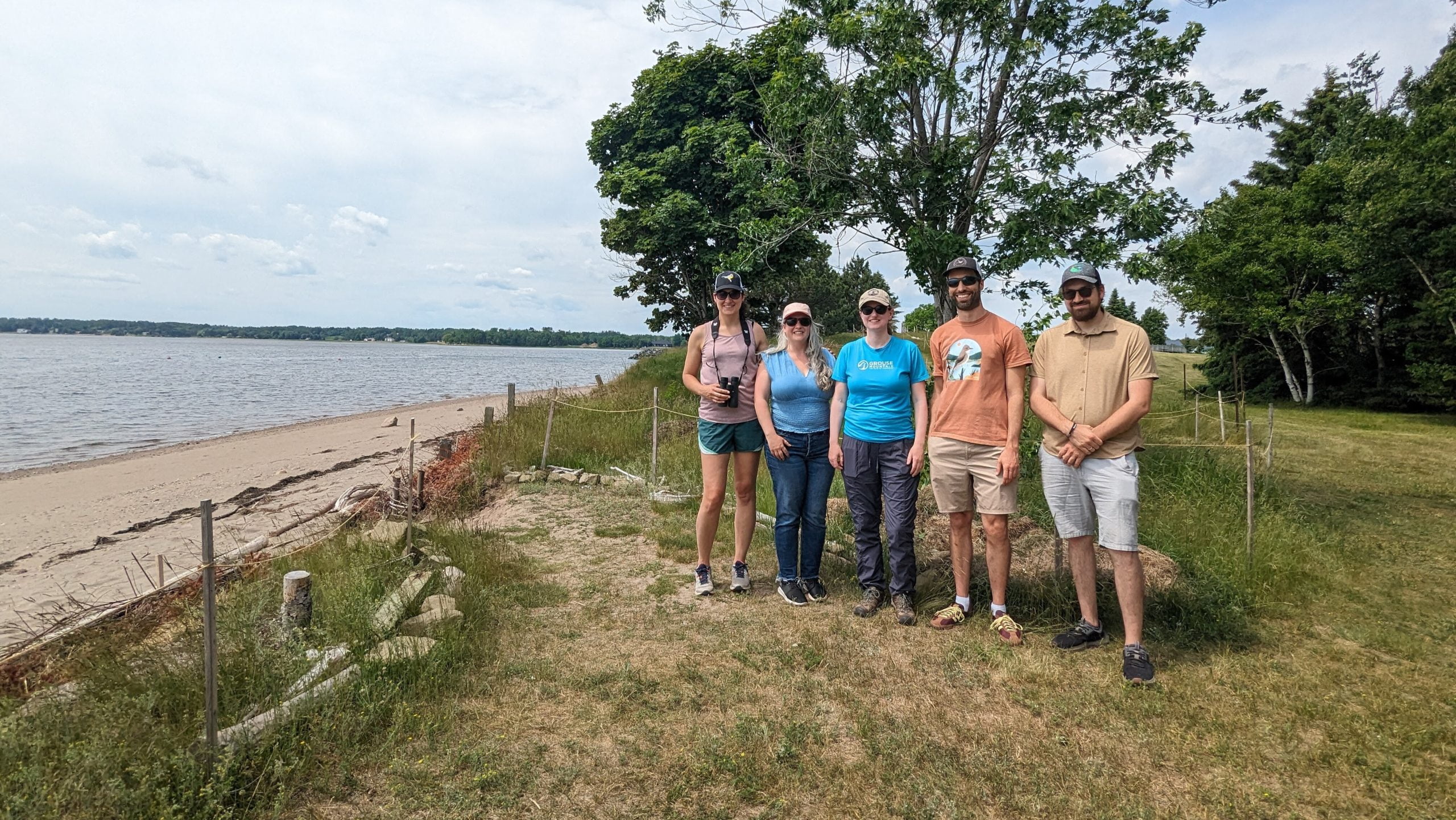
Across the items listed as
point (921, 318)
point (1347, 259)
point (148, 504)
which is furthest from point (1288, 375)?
point (148, 504)

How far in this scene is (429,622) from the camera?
3789 millimetres

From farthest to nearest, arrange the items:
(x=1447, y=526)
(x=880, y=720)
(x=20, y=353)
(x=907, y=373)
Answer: (x=20, y=353) → (x=1447, y=526) → (x=907, y=373) → (x=880, y=720)

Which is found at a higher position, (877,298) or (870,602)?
(877,298)

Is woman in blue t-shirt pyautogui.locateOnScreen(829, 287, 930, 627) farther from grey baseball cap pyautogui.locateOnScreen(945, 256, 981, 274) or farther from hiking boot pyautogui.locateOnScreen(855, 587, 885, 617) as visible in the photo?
grey baseball cap pyautogui.locateOnScreen(945, 256, 981, 274)

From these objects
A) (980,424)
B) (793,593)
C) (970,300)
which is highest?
(970,300)

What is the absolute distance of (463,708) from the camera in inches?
122

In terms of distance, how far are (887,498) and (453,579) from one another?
2992 millimetres

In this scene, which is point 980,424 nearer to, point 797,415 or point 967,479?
point 967,479

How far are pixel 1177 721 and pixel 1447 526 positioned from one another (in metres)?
5.91

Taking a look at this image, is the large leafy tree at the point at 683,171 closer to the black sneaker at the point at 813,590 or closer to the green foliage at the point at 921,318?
→ the green foliage at the point at 921,318

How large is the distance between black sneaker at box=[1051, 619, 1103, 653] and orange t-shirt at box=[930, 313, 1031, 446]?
1149 millimetres

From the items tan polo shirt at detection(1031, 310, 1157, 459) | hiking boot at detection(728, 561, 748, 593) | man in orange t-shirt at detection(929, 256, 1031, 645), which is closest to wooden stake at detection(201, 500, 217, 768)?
hiking boot at detection(728, 561, 748, 593)

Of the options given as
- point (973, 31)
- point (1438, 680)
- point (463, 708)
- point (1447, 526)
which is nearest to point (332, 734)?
point (463, 708)

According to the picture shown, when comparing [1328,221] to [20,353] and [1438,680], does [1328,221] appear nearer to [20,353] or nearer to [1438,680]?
[1438,680]
